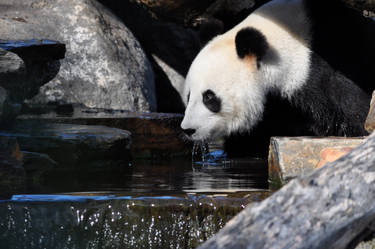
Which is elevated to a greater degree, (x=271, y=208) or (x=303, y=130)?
(x=271, y=208)

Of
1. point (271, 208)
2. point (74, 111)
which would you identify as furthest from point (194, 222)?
point (74, 111)

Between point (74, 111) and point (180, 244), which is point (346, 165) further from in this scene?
point (74, 111)

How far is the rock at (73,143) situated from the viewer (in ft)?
13.6

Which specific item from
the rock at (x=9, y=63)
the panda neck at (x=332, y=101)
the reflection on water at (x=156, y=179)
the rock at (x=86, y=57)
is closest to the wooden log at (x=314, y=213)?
the reflection on water at (x=156, y=179)

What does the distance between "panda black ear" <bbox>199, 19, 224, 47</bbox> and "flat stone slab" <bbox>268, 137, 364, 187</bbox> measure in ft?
6.05

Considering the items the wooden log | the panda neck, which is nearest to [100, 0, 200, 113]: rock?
the panda neck

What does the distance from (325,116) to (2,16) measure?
3.71m

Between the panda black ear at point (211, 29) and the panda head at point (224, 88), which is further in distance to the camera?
the panda black ear at point (211, 29)

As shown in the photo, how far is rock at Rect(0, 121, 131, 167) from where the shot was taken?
13.6 ft

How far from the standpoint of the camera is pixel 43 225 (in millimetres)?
2777

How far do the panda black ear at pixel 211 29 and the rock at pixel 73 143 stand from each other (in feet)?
3.96

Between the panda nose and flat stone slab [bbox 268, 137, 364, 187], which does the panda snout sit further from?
flat stone slab [bbox 268, 137, 364, 187]

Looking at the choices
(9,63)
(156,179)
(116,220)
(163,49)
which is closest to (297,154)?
(156,179)

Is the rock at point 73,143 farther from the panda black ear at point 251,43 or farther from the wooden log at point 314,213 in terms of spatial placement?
the wooden log at point 314,213
